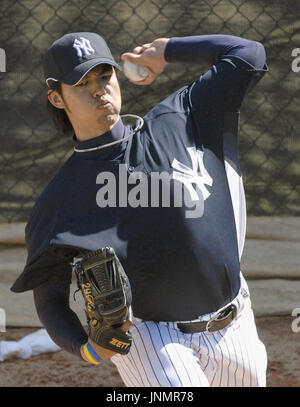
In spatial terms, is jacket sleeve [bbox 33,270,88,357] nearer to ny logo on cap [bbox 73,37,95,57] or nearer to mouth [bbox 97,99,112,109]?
mouth [bbox 97,99,112,109]

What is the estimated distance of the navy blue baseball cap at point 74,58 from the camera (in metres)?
2.61

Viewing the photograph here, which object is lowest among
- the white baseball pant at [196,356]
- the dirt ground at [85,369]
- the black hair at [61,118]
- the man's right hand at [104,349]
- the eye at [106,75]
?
the dirt ground at [85,369]

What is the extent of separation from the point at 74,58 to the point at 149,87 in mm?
1937

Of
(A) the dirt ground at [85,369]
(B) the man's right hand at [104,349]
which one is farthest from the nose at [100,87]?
(A) the dirt ground at [85,369]

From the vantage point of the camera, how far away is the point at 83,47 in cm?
266

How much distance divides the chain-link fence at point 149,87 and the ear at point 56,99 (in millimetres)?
1746

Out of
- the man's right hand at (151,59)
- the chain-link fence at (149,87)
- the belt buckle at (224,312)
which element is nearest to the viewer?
the belt buckle at (224,312)

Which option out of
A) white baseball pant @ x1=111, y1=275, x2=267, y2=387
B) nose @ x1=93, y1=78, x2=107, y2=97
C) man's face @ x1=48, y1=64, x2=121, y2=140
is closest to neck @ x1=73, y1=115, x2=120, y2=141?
man's face @ x1=48, y1=64, x2=121, y2=140

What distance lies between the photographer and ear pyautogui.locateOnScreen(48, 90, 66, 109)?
2.75 meters

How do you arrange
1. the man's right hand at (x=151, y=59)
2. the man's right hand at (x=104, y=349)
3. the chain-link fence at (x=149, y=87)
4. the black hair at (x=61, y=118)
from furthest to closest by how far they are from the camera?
the chain-link fence at (x=149, y=87)
the black hair at (x=61, y=118)
the man's right hand at (x=151, y=59)
the man's right hand at (x=104, y=349)

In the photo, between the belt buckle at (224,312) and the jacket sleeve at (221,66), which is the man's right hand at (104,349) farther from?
the jacket sleeve at (221,66)
